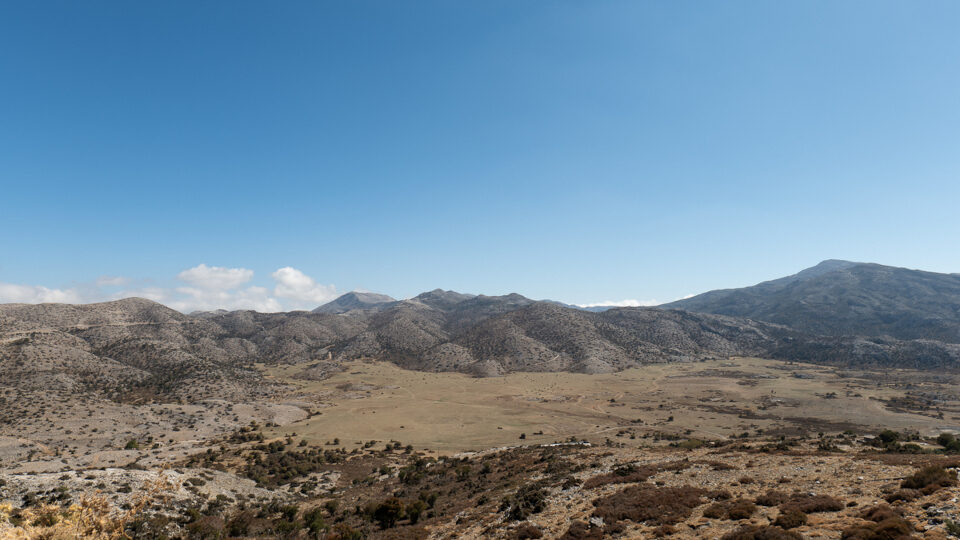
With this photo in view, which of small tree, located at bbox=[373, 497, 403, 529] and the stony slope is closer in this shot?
small tree, located at bbox=[373, 497, 403, 529]

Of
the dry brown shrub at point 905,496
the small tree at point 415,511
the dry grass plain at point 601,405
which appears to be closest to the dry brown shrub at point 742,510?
the dry brown shrub at point 905,496

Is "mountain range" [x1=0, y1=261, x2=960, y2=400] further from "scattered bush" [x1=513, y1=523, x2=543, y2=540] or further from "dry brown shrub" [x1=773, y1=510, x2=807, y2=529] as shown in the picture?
"dry brown shrub" [x1=773, y1=510, x2=807, y2=529]

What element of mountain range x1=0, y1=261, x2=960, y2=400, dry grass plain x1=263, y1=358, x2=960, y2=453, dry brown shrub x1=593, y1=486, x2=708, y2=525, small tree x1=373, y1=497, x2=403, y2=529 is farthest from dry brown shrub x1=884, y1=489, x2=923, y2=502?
mountain range x1=0, y1=261, x2=960, y2=400

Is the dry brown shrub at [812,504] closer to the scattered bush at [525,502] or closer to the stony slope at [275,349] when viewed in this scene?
the scattered bush at [525,502]

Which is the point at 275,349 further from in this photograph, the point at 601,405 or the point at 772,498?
the point at 772,498

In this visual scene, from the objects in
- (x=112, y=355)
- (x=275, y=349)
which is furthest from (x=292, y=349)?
(x=112, y=355)

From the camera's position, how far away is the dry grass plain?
2488 inches

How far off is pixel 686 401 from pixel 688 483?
76408 millimetres

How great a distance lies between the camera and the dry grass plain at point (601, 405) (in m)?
63.2

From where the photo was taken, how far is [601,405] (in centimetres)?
8794

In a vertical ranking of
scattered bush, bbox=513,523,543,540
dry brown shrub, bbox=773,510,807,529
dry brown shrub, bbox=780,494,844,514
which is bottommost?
scattered bush, bbox=513,523,543,540

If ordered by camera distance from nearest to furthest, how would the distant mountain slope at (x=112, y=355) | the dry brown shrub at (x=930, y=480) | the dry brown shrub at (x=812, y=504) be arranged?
the dry brown shrub at (x=930, y=480) → the dry brown shrub at (x=812, y=504) → the distant mountain slope at (x=112, y=355)

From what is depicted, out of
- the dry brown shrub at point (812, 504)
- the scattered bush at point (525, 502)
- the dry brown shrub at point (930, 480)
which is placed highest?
the dry brown shrub at point (930, 480)

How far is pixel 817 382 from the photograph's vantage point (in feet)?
372
